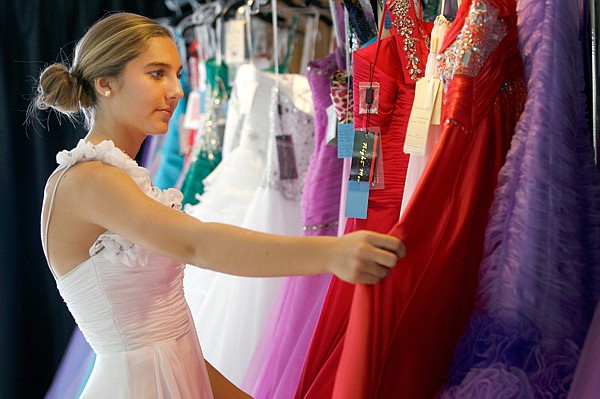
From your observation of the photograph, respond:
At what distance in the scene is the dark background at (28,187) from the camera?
10.3 ft

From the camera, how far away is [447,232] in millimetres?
1147

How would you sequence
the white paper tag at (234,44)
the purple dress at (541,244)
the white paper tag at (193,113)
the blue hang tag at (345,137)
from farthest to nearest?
the white paper tag at (193,113) → the white paper tag at (234,44) → the blue hang tag at (345,137) → the purple dress at (541,244)

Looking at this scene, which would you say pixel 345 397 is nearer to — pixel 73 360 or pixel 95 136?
pixel 95 136

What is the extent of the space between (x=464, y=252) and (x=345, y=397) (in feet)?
1.02

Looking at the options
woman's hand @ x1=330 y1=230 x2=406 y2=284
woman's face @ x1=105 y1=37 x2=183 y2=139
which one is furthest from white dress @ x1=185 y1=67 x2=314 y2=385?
woman's hand @ x1=330 y1=230 x2=406 y2=284

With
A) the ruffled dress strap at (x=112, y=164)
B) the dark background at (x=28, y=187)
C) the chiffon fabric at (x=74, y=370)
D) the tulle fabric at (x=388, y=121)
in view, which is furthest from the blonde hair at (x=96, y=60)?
the dark background at (x=28, y=187)

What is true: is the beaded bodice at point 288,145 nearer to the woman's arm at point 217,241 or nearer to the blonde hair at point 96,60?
the blonde hair at point 96,60

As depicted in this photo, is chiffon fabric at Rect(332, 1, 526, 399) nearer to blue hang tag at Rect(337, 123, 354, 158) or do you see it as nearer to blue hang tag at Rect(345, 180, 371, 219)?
blue hang tag at Rect(345, 180, 371, 219)

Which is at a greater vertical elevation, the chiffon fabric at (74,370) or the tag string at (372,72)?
the tag string at (372,72)

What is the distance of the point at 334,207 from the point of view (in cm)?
206

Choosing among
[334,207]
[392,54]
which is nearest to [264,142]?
[334,207]

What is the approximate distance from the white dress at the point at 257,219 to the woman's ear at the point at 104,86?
0.99 metres

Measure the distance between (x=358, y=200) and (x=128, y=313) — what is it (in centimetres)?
53

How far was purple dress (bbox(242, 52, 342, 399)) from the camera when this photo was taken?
1814mm
